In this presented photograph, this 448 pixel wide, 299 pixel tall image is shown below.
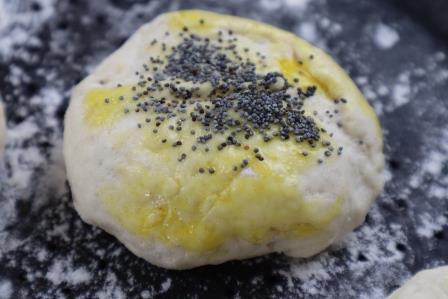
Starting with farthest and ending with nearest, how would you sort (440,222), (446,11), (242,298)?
(446,11), (440,222), (242,298)

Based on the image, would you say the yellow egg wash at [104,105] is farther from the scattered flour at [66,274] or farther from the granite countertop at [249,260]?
the scattered flour at [66,274]

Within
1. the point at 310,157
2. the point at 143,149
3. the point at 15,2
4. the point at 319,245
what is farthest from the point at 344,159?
the point at 15,2

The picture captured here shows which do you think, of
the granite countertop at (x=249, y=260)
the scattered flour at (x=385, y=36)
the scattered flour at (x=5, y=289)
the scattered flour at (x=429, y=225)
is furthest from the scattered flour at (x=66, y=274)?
the scattered flour at (x=385, y=36)

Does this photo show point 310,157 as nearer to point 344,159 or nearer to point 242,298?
point 344,159

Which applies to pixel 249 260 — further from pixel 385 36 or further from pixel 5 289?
pixel 385 36

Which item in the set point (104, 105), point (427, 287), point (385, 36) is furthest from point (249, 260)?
point (385, 36)
